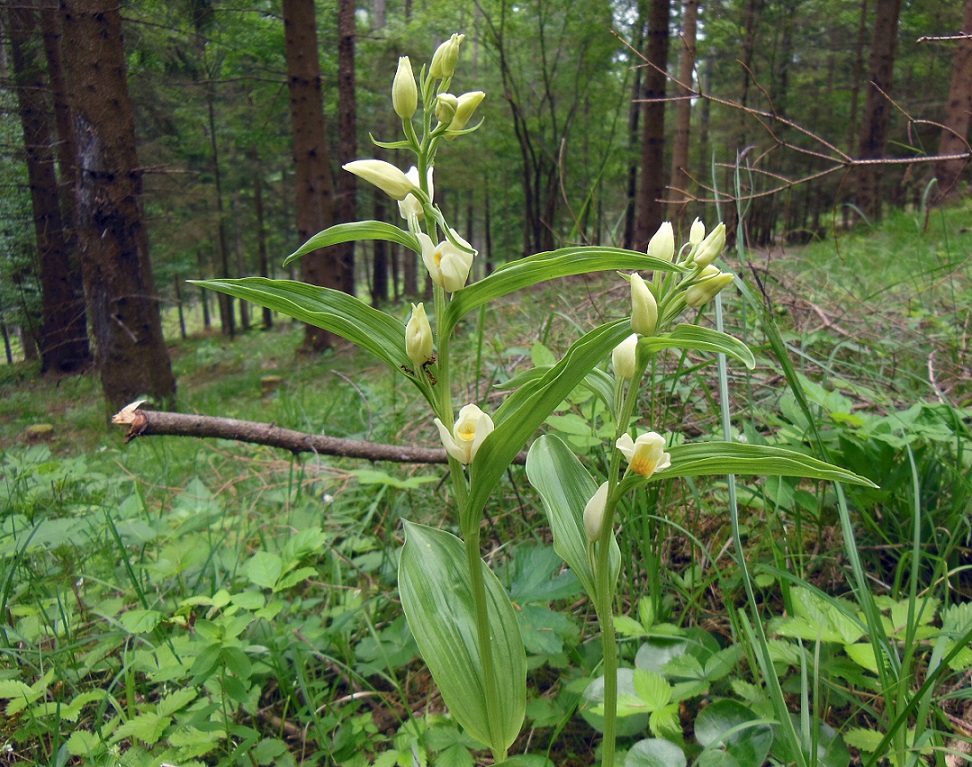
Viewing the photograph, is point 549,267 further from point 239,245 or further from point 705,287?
point 239,245

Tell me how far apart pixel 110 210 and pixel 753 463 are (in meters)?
5.97

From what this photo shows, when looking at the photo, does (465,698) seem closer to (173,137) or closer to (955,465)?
(955,465)

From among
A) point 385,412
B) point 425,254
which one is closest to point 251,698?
point 425,254

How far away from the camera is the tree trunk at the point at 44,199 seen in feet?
15.1

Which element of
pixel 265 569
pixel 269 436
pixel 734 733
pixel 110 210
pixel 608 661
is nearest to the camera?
pixel 608 661

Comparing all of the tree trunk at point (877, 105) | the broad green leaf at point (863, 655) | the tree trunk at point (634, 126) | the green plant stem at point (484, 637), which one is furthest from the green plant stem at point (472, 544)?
the tree trunk at point (634, 126)

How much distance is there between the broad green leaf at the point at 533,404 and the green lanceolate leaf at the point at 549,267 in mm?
76

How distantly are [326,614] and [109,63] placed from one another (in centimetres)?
562

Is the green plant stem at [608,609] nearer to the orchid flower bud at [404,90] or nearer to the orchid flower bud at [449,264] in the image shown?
the orchid flower bud at [449,264]

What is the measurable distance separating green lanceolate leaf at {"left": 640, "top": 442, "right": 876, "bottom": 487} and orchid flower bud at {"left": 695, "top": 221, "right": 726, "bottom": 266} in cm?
27

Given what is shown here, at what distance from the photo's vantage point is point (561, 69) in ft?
41.4

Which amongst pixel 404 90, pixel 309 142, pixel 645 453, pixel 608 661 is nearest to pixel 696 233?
pixel 645 453

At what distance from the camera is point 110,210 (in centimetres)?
514

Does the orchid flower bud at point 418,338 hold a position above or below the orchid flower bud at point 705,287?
below
